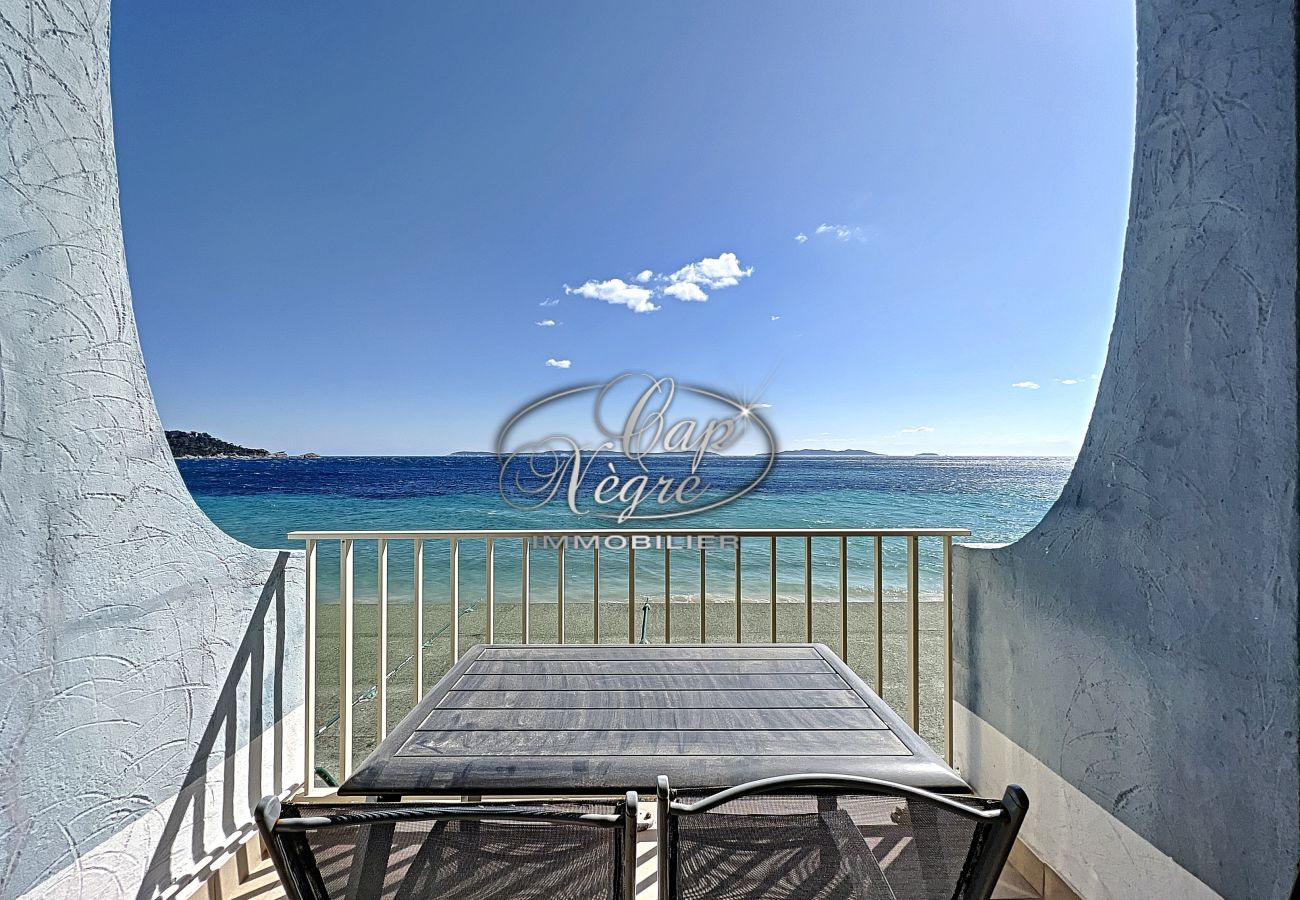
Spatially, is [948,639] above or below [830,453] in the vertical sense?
below

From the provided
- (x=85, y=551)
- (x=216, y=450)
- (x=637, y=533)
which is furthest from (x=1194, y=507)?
(x=216, y=450)

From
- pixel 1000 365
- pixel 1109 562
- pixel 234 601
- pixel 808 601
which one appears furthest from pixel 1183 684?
pixel 1000 365

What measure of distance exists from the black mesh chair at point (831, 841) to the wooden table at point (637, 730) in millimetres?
192

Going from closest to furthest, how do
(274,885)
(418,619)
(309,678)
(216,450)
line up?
(274,885) → (309,678) → (418,619) → (216,450)

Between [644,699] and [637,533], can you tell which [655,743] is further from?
[637,533]

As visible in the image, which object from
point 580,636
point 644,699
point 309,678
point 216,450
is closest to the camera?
point 644,699

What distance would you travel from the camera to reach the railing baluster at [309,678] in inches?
90.9

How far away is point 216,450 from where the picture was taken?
1736 cm

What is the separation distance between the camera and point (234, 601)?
6.27 ft

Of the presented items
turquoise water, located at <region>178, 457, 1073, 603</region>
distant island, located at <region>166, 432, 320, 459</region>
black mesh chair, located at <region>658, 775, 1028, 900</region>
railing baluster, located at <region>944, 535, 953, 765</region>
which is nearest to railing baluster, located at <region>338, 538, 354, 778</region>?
black mesh chair, located at <region>658, 775, 1028, 900</region>

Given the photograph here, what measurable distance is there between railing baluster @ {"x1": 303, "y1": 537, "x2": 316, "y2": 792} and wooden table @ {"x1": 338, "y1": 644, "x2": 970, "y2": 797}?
0.92 metres

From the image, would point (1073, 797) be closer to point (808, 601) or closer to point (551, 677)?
point (808, 601)

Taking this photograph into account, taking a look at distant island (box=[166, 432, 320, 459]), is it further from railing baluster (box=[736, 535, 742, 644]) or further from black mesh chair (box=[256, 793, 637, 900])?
black mesh chair (box=[256, 793, 637, 900])

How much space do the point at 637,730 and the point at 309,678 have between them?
65.9 inches
